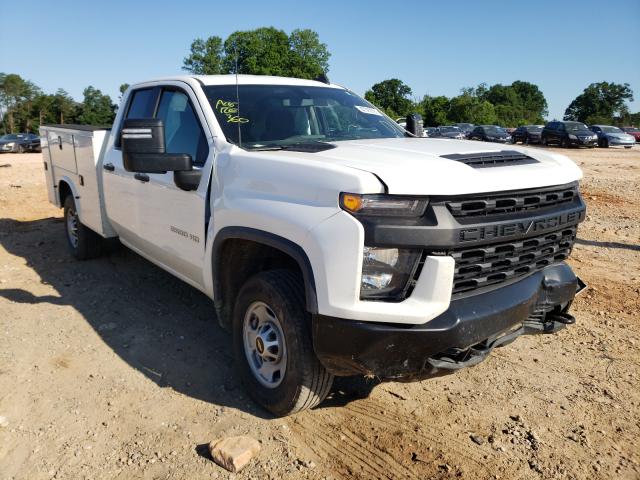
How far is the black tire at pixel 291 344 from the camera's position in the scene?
2.80 metres

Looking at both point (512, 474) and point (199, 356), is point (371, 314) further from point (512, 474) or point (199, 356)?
point (199, 356)

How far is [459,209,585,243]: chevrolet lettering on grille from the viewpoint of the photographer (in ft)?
8.14

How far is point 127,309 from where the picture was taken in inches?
193

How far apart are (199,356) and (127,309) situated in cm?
131

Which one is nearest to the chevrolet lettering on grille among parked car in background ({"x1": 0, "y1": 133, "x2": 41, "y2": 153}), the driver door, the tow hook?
the tow hook

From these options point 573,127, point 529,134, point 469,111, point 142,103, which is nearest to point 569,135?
point 573,127

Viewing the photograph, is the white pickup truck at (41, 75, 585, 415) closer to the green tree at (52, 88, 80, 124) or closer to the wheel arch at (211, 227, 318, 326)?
the wheel arch at (211, 227, 318, 326)

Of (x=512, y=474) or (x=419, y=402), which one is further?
(x=419, y=402)

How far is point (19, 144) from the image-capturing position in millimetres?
28250

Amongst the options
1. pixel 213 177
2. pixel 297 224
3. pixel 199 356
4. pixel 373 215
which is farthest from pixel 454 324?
pixel 199 356

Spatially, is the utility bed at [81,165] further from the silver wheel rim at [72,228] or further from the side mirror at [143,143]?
the side mirror at [143,143]

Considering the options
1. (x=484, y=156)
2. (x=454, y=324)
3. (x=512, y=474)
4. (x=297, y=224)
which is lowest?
(x=512, y=474)

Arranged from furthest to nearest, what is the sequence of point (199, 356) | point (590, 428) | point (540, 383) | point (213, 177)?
point (199, 356)
point (540, 383)
point (213, 177)
point (590, 428)

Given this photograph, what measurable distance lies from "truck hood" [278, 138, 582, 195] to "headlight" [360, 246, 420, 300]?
0.93 feet
